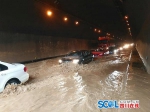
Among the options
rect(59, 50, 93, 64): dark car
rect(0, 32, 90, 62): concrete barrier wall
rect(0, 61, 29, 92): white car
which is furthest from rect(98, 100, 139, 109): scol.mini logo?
rect(0, 32, 90, 62): concrete barrier wall

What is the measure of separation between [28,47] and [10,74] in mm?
12119

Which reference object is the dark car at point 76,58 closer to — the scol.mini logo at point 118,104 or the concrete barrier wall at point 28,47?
the concrete barrier wall at point 28,47

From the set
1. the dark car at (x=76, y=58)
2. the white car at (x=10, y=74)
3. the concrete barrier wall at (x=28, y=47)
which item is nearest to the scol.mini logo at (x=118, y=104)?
the white car at (x=10, y=74)

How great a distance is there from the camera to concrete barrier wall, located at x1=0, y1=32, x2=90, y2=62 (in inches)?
624

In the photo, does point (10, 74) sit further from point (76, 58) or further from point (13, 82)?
point (76, 58)

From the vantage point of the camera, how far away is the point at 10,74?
24.1 feet

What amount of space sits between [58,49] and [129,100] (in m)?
20.5

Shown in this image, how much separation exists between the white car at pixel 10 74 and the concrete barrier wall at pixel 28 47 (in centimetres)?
837

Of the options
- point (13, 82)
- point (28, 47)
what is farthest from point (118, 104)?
point (28, 47)

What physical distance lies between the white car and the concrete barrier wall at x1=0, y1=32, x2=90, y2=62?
837 centimetres

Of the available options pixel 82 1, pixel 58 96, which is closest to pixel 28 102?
pixel 58 96

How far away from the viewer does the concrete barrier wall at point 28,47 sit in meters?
15.9

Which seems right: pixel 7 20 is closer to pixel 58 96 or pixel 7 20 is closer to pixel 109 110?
pixel 58 96

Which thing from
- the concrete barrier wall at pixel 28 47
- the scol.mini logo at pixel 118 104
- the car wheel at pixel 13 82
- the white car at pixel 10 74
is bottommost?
the scol.mini logo at pixel 118 104
